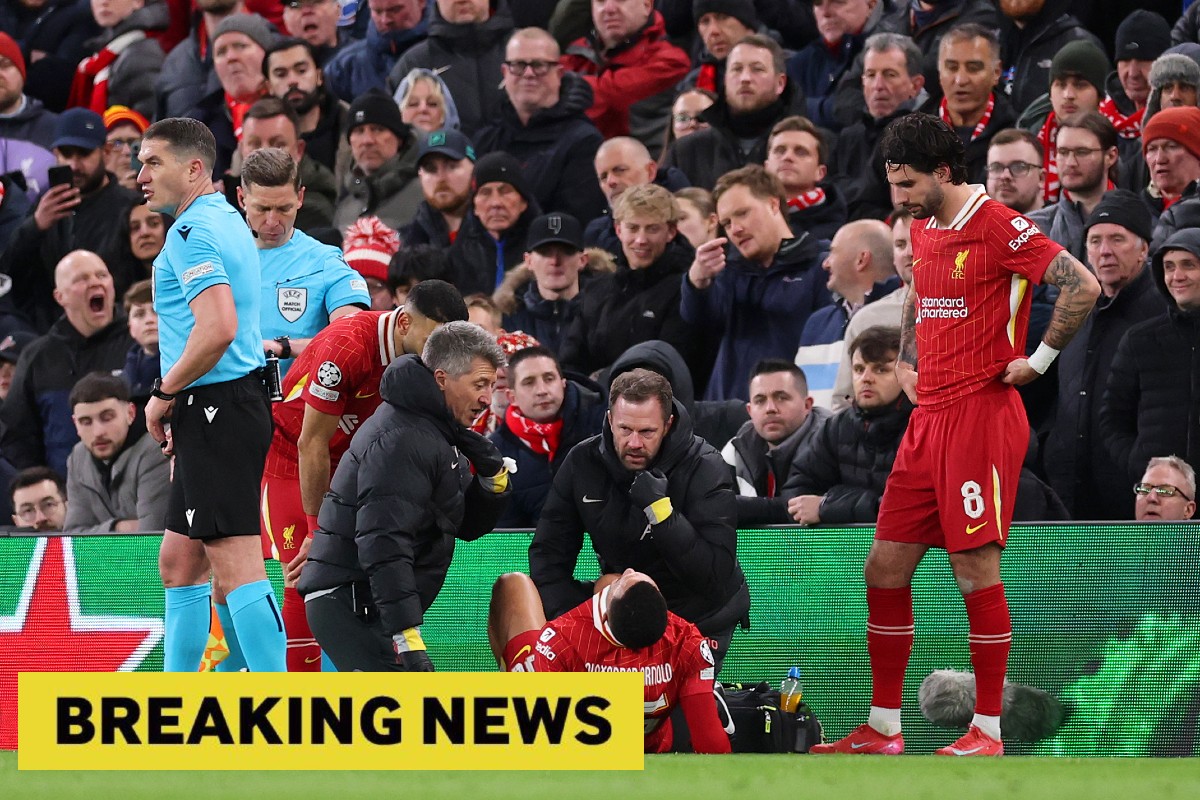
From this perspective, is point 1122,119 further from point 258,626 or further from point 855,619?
point 258,626

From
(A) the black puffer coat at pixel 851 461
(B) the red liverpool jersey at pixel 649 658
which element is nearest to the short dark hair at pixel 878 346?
(A) the black puffer coat at pixel 851 461

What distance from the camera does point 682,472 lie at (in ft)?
21.3

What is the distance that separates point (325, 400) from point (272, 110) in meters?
4.13

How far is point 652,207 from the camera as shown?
343 inches

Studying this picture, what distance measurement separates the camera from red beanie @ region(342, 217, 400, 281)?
8992 mm

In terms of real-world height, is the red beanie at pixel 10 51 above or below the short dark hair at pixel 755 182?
above

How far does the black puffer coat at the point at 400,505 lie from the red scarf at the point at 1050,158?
395cm

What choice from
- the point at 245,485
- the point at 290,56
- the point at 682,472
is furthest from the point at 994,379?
the point at 290,56

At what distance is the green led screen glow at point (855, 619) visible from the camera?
259 inches

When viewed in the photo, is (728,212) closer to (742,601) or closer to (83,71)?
(742,601)

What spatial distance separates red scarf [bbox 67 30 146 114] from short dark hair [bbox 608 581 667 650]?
793 centimetres

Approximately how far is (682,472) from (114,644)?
263 centimetres

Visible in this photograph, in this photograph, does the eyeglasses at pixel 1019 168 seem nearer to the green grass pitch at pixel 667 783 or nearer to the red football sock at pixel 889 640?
the red football sock at pixel 889 640

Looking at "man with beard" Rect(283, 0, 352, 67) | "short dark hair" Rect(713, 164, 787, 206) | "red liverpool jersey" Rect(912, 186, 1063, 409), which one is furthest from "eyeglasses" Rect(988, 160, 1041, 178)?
"man with beard" Rect(283, 0, 352, 67)
